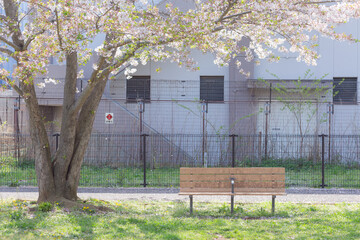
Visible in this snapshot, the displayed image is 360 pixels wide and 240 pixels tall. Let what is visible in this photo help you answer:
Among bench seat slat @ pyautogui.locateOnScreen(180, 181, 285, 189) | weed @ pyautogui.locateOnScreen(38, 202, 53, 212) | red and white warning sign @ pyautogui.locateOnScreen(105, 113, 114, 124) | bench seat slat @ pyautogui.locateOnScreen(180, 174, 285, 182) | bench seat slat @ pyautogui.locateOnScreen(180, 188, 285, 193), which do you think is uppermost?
red and white warning sign @ pyautogui.locateOnScreen(105, 113, 114, 124)

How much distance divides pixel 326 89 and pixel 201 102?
5312 millimetres

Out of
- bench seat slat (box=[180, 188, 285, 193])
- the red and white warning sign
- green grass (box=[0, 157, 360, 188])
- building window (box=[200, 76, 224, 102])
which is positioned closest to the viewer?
bench seat slat (box=[180, 188, 285, 193])

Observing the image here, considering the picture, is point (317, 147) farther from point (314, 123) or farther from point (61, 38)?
point (61, 38)

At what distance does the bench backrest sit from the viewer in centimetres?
991

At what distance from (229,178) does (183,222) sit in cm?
178

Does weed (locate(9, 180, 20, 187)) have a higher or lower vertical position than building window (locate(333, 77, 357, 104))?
lower

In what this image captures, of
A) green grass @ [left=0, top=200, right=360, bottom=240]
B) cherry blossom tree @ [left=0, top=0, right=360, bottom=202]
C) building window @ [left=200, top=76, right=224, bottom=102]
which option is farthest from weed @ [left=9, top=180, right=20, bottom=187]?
building window @ [left=200, top=76, right=224, bottom=102]

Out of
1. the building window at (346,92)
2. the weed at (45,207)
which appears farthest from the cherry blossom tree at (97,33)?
the building window at (346,92)

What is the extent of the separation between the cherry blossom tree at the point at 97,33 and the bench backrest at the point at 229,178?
237 centimetres

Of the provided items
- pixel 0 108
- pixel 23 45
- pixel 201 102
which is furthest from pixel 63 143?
pixel 0 108

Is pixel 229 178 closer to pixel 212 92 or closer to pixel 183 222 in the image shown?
pixel 183 222

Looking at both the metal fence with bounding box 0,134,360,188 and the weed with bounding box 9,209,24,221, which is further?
the metal fence with bounding box 0,134,360,188

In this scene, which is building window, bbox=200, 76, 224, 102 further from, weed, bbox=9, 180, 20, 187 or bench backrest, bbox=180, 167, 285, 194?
bench backrest, bbox=180, 167, 285, 194

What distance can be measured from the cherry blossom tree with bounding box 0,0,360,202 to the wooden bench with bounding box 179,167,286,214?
7.78 ft
